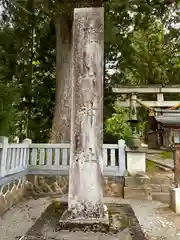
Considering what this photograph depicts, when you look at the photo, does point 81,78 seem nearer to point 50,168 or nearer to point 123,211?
point 123,211

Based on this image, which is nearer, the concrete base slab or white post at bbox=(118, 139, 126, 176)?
the concrete base slab

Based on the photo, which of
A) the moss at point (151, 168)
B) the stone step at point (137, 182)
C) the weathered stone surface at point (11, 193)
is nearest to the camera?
the weathered stone surface at point (11, 193)

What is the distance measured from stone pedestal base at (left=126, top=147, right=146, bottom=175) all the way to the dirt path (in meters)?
1.95

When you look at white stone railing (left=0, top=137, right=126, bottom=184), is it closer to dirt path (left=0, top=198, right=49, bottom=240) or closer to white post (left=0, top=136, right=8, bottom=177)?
dirt path (left=0, top=198, right=49, bottom=240)

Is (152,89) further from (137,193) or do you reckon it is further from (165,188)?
(137,193)

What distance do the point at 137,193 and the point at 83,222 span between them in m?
3.11

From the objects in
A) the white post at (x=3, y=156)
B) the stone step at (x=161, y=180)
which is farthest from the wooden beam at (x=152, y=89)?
the white post at (x=3, y=156)

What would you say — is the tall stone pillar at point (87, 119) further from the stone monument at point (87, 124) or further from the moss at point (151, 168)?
the moss at point (151, 168)

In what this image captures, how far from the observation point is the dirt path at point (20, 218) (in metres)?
3.56

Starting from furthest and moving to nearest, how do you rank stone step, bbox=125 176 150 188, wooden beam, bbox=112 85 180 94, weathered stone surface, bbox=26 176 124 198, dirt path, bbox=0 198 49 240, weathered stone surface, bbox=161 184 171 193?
wooden beam, bbox=112 85 180 94, weathered stone surface, bbox=161 184 171 193, weathered stone surface, bbox=26 176 124 198, stone step, bbox=125 176 150 188, dirt path, bbox=0 198 49 240

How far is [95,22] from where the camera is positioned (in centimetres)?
311

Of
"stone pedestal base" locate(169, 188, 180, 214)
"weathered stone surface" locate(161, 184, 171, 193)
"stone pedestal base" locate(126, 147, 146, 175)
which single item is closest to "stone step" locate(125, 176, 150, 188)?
"stone pedestal base" locate(126, 147, 146, 175)

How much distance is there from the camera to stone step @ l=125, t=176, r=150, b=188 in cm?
558

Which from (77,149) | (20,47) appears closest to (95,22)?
(77,149)
